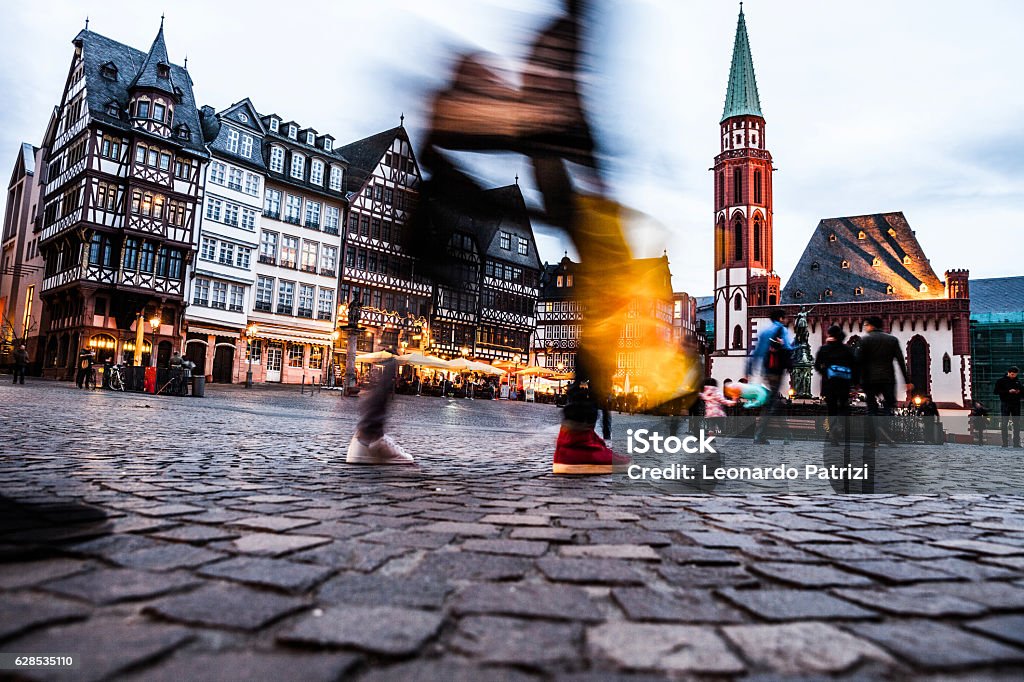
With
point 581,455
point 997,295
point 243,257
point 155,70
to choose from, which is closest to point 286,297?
point 243,257

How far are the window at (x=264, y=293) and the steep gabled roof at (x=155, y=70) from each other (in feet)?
34.0

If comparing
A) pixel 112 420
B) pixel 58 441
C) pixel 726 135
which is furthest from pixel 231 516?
pixel 726 135

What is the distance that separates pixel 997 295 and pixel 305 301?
55381mm

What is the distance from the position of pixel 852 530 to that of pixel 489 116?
2.34 m

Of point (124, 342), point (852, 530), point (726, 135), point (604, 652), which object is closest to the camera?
point (604, 652)

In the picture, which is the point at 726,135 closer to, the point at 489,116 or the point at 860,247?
the point at 860,247

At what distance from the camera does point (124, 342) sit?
100 feet

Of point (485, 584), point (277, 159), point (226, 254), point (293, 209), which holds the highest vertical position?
point (277, 159)

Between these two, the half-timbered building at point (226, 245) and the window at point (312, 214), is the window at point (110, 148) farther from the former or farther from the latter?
the window at point (312, 214)

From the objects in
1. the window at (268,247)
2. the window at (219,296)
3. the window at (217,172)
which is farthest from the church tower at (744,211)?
the window at (219,296)

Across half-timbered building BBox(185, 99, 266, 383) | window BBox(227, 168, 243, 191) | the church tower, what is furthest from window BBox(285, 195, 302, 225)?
the church tower

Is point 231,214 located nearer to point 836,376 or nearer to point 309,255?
point 309,255

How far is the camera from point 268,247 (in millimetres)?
37594

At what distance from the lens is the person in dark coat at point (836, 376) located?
18.1 ft
